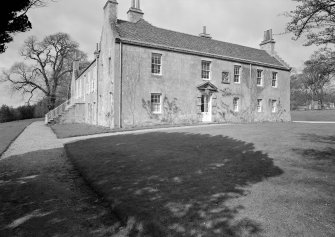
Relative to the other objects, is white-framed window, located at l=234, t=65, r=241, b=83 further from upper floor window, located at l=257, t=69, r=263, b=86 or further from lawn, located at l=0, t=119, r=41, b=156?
lawn, located at l=0, t=119, r=41, b=156

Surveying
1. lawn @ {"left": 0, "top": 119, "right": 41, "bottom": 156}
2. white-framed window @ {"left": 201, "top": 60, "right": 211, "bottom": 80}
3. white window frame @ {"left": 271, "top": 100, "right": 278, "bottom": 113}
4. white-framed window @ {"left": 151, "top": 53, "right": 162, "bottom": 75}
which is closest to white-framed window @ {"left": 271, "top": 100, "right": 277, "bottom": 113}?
white window frame @ {"left": 271, "top": 100, "right": 278, "bottom": 113}

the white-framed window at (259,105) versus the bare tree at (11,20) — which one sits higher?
the bare tree at (11,20)

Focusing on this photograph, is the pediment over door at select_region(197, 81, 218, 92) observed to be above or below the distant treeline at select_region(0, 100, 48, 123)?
above

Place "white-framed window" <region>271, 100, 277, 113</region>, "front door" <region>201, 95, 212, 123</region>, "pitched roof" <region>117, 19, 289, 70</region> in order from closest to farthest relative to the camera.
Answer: "pitched roof" <region>117, 19, 289, 70</region>
"front door" <region>201, 95, 212, 123</region>
"white-framed window" <region>271, 100, 277, 113</region>

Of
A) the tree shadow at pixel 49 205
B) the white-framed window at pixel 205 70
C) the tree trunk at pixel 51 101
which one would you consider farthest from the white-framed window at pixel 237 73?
the tree trunk at pixel 51 101

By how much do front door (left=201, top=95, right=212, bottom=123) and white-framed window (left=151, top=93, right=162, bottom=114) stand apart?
4985 millimetres

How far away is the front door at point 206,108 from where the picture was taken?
982 inches

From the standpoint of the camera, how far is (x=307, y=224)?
12.5 ft

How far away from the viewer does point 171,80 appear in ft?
74.8

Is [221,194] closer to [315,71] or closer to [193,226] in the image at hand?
[193,226]

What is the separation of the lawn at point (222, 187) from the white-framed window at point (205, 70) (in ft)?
52.9

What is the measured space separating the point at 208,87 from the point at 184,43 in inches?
196

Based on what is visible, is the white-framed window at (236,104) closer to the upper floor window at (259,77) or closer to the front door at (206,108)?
the front door at (206,108)

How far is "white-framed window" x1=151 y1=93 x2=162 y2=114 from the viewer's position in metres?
22.0
